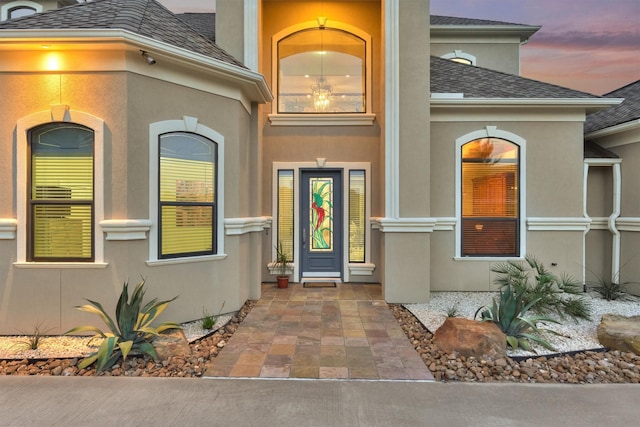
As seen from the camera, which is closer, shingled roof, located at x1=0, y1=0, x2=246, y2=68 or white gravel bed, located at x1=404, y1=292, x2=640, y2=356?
white gravel bed, located at x1=404, y1=292, x2=640, y2=356

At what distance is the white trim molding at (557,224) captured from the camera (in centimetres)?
727

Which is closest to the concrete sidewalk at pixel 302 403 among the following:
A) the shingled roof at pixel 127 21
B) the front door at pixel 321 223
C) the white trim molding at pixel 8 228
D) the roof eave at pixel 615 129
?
the white trim molding at pixel 8 228

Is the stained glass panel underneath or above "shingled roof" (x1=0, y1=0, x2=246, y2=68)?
underneath

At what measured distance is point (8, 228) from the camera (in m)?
4.75

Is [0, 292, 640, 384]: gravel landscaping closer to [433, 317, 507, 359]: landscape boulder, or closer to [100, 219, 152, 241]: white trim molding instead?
[433, 317, 507, 359]: landscape boulder

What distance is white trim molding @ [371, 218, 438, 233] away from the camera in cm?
649

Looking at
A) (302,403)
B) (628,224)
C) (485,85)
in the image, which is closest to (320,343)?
(302,403)

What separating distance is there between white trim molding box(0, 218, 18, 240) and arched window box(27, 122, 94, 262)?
0.18 metres

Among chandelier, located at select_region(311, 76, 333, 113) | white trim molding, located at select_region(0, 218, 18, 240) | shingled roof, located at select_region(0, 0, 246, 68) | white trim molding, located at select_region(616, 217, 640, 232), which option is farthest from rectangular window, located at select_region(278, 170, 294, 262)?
white trim molding, located at select_region(616, 217, 640, 232)

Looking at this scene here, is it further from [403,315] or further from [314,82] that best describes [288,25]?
[403,315]

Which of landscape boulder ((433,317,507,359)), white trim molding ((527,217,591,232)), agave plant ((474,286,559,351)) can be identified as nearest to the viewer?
landscape boulder ((433,317,507,359))

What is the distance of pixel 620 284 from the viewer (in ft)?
24.6

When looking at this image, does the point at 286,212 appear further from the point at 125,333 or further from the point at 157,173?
the point at 125,333

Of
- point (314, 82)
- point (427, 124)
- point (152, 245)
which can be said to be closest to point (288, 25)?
point (314, 82)
